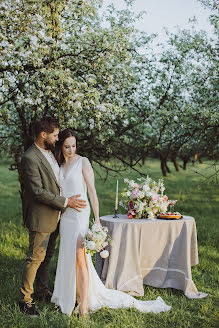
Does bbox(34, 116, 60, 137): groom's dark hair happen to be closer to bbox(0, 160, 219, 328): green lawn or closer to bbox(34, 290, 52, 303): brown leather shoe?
bbox(0, 160, 219, 328): green lawn

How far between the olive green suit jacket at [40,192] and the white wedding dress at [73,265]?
17 cm

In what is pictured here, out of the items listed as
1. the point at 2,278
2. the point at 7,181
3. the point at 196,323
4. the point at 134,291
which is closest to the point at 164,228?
the point at 134,291

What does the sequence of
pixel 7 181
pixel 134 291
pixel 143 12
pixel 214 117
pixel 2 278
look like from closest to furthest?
1. pixel 134 291
2. pixel 2 278
3. pixel 214 117
4. pixel 143 12
5. pixel 7 181

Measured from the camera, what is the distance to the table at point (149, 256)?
19.9 ft

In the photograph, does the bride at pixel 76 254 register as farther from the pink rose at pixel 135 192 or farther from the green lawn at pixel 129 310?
the pink rose at pixel 135 192

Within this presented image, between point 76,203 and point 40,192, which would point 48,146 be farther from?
point 76,203

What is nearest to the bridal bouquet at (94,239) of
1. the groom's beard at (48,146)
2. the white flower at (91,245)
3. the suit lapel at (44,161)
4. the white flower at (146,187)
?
the white flower at (91,245)

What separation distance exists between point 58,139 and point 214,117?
14.1 feet

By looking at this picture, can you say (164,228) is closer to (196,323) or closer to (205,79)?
(196,323)

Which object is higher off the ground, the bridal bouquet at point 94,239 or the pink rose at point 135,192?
the pink rose at point 135,192

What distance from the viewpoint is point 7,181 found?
78.6 ft

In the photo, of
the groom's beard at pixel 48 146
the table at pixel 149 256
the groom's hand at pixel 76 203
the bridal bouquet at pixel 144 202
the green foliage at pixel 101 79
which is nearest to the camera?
the groom's hand at pixel 76 203

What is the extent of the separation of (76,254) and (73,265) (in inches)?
5.9

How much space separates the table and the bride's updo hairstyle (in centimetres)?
135
